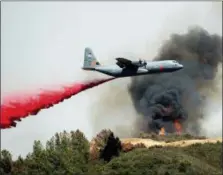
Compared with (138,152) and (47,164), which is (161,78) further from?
(47,164)

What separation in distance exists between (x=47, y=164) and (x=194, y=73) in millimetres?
72997

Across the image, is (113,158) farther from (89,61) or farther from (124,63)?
(124,63)

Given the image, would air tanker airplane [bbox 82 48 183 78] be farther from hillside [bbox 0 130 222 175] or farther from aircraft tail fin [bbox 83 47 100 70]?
hillside [bbox 0 130 222 175]

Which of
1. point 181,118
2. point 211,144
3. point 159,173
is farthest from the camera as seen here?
point 181,118

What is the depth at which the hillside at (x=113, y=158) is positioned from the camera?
10950cm

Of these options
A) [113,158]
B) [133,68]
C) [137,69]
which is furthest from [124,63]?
[113,158]

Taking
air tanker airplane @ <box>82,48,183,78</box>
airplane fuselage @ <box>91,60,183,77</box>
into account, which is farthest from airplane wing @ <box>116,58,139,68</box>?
airplane fuselage @ <box>91,60,183,77</box>

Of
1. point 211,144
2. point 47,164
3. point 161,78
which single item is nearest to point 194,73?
point 161,78

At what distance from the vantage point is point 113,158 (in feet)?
390

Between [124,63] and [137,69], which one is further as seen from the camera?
[137,69]

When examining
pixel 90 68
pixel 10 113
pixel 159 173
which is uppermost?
pixel 90 68

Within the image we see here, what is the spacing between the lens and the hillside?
10950 centimetres

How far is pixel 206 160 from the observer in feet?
396

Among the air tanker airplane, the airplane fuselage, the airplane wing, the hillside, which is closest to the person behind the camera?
the airplane wing
